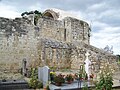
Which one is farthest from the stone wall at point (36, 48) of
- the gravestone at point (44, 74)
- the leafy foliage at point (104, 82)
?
the leafy foliage at point (104, 82)

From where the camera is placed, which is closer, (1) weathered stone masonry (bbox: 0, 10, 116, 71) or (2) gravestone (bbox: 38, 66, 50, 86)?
(2) gravestone (bbox: 38, 66, 50, 86)

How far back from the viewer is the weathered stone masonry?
1710cm

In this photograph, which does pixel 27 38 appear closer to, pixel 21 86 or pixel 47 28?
pixel 47 28

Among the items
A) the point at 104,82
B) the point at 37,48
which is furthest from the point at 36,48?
the point at 104,82

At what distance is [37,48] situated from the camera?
1861 centimetres

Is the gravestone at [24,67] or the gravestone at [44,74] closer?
the gravestone at [44,74]

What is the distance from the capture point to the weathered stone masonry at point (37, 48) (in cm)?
1710

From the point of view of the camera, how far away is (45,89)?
11562 mm

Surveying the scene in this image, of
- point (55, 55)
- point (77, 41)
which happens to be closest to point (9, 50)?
point (55, 55)

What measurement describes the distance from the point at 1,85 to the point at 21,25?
275 inches

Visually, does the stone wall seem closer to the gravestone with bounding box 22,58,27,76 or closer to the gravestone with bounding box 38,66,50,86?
the gravestone with bounding box 22,58,27,76

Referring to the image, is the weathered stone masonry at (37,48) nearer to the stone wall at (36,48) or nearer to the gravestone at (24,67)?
the stone wall at (36,48)

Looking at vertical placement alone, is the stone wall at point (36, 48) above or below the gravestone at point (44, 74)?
above

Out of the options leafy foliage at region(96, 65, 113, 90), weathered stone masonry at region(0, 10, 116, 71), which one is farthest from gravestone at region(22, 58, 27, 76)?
leafy foliage at region(96, 65, 113, 90)
